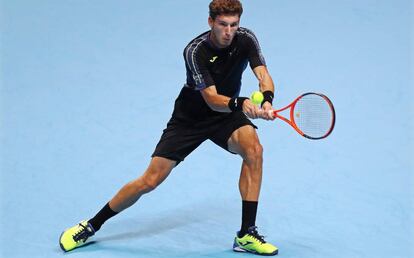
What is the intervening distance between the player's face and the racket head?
0.61 meters

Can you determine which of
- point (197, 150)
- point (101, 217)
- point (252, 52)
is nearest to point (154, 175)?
point (101, 217)

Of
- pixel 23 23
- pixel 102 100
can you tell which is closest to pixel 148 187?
pixel 102 100

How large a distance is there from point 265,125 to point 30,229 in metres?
2.52

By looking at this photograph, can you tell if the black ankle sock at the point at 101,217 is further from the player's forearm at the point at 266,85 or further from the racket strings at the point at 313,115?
the racket strings at the point at 313,115

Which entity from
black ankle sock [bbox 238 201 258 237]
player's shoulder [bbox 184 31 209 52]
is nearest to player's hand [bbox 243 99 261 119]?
player's shoulder [bbox 184 31 209 52]

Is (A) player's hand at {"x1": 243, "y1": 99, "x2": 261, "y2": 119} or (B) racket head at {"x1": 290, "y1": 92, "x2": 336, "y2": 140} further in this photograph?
(B) racket head at {"x1": 290, "y1": 92, "x2": 336, "y2": 140}

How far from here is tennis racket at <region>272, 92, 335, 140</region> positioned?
179 inches

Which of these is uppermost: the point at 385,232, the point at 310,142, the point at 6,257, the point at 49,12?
the point at 49,12

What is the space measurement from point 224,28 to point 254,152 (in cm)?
83

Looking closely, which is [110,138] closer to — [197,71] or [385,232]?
[197,71]

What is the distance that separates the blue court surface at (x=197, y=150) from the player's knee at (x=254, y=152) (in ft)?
2.09

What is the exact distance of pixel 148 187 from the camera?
502 cm

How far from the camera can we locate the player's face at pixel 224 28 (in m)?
4.70

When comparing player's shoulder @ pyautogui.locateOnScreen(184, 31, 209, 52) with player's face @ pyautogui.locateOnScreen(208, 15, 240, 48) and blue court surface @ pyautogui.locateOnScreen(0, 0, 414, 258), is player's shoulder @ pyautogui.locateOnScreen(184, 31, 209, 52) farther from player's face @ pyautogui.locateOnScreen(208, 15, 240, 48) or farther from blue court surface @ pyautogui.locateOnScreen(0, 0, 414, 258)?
blue court surface @ pyautogui.locateOnScreen(0, 0, 414, 258)
